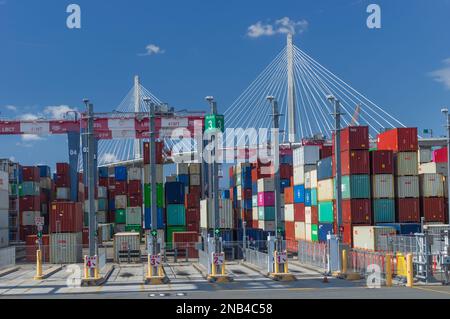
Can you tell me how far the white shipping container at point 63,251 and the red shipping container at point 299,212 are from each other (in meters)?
17.9

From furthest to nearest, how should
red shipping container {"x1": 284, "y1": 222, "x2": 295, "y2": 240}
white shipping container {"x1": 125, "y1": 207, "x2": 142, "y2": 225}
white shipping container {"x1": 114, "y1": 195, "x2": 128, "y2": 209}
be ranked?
white shipping container {"x1": 114, "y1": 195, "x2": 128, "y2": 209}
white shipping container {"x1": 125, "y1": 207, "x2": 142, "y2": 225}
red shipping container {"x1": 284, "y1": 222, "x2": 295, "y2": 240}

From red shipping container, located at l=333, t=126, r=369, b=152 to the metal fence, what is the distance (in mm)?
6678

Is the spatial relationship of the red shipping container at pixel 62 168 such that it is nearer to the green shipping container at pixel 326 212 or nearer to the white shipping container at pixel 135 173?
the white shipping container at pixel 135 173

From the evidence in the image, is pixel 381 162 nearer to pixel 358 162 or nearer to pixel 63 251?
pixel 358 162

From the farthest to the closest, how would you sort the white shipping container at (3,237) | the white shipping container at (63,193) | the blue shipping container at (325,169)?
the white shipping container at (63,193) → the white shipping container at (3,237) → the blue shipping container at (325,169)

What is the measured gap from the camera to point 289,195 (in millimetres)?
58312


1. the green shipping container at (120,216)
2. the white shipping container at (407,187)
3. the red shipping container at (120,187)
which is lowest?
the green shipping container at (120,216)

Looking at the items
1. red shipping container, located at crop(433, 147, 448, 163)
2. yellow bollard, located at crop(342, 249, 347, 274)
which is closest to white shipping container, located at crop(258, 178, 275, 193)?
red shipping container, located at crop(433, 147, 448, 163)

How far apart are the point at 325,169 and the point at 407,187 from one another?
235 inches

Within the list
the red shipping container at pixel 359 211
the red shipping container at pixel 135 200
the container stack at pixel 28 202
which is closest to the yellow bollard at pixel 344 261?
the red shipping container at pixel 359 211

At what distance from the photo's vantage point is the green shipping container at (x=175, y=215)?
176ft

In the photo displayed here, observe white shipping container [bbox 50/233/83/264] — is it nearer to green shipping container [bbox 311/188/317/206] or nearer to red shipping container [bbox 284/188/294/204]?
green shipping container [bbox 311/188/317/206]

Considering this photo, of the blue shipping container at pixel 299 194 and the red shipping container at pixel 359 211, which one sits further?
the blue shipping container at pixel 299 194

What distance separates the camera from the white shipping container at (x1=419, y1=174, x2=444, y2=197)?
4297cm
